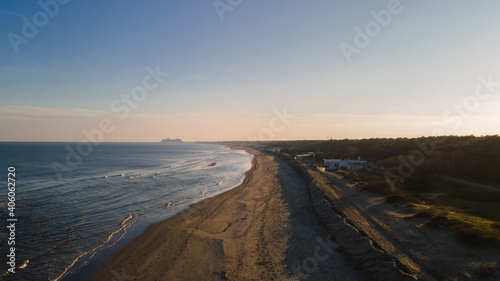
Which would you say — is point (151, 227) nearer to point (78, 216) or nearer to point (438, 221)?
point (78, 216)

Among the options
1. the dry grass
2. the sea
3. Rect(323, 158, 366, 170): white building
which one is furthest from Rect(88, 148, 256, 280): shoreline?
Rect(323, 158, 366, 170): white building

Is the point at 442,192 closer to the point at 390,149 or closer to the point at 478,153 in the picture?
the point at 478,153

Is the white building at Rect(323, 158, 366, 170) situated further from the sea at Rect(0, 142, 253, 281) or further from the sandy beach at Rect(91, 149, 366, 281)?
the sandy beach at Rect(91, 149, 366, 281)

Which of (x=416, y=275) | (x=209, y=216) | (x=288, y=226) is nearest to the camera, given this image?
(x=416, y=275)

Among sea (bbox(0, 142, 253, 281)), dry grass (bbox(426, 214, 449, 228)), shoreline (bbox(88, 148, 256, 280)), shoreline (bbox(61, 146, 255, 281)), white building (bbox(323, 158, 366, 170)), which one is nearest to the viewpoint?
shoreline (bbox(61, 146, 255, 281))

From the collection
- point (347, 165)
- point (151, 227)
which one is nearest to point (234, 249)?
point (151, 227)

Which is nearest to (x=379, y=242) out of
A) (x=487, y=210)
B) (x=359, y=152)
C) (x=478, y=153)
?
(x=487, y=210)

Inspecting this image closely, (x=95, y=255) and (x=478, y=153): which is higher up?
(x=478, y=153)

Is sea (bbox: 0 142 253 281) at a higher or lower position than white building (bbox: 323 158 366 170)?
lower
